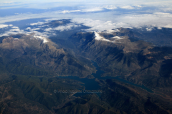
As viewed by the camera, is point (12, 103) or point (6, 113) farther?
point (12, 103)

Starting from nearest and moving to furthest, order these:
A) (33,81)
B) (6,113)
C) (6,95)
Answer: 1. (6,113)
2. (6,95)
3. (33,81)

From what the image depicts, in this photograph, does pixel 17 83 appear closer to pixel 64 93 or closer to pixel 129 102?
pixel 64 93

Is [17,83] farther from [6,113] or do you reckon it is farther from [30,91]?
[6,113]

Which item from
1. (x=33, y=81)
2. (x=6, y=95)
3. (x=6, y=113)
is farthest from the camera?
(x=33, y=81)

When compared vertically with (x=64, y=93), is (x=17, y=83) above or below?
above

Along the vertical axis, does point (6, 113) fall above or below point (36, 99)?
above

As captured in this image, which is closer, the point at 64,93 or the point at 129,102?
the point at 129,102

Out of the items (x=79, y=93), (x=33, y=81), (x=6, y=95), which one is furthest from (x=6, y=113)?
(x=79, y=93)

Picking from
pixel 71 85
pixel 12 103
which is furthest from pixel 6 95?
pixel 71 85

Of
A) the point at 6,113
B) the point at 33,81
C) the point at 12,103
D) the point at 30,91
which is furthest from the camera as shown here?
the point at 33,81
